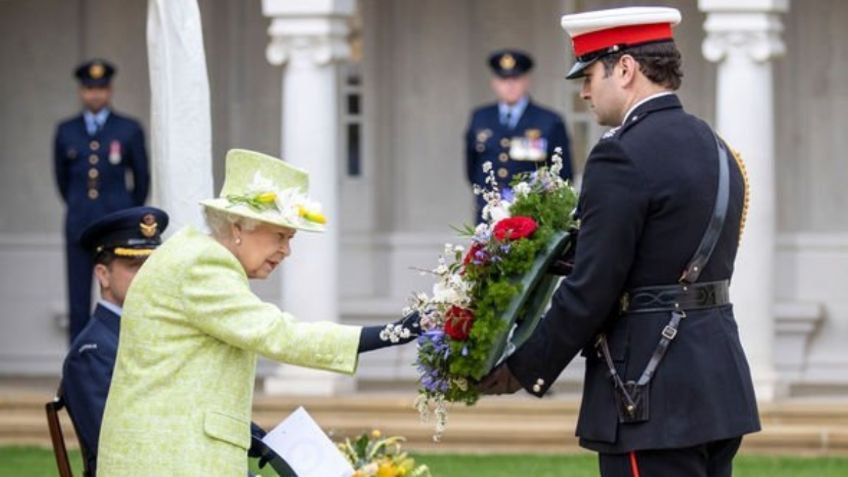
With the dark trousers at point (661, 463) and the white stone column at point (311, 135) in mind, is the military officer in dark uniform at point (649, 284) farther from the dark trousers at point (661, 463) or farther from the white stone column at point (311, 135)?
the white stone column at point (311, 135)

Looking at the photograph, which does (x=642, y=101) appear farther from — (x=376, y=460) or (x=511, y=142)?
(x=511, y=142)

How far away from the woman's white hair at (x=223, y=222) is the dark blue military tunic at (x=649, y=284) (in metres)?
0.85

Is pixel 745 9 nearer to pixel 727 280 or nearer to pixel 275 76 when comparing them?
pixel 275 76

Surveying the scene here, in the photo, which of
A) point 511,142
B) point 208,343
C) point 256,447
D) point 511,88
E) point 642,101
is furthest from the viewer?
point 511,88

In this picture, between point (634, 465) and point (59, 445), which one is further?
point (59, 445)

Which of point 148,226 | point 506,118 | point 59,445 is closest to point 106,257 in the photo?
point 148,226

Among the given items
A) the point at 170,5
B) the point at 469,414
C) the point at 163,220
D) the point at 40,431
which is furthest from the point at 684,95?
the point at 163,220

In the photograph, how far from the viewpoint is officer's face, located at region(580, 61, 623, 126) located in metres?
6.11

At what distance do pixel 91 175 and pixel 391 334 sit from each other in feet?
30.7

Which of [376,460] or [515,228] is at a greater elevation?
[515,228]

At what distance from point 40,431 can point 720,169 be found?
8.75 m

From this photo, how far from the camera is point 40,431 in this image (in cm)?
1409

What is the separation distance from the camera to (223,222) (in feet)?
20.7

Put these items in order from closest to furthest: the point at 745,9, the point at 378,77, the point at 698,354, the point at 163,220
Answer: the point at 698,354 < the point at 163,220 < the point at 745,9 < the point at 378,77
